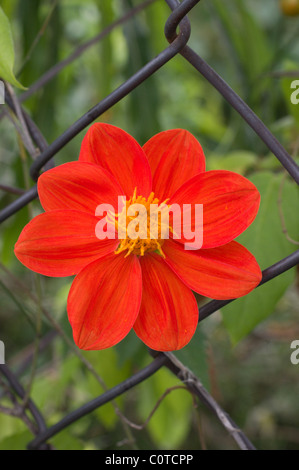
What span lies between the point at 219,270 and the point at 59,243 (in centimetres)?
7

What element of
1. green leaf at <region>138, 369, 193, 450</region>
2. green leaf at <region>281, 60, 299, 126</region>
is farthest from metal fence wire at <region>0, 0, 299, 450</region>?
green leaf at <region>138, 369, 193, 450</region>

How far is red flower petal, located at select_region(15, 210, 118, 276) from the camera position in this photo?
0.66 ft

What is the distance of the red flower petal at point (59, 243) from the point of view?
202 mm

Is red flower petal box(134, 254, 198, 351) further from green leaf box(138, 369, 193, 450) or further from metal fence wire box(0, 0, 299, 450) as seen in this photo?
green leaf box(138, 369, 193, 450)

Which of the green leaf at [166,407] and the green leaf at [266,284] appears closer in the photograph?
the green leaf at [266,284]

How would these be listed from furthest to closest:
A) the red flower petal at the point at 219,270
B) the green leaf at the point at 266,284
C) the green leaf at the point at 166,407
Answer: the green leaf at the point at 166,407 < the green leaf at the point at 266,284 < the red flower petal at the point at 219,270

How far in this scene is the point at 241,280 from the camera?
20 centimetres

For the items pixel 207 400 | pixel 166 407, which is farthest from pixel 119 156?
pixel 166 407

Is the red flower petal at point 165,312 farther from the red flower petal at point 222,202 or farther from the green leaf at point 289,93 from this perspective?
the green leaf at point 289,93

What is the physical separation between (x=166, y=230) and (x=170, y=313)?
35 millimetres

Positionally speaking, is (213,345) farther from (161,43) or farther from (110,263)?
(110,263)

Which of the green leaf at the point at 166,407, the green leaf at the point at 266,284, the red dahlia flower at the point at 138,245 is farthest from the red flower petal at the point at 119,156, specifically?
the green leaf at the point at 166,407
